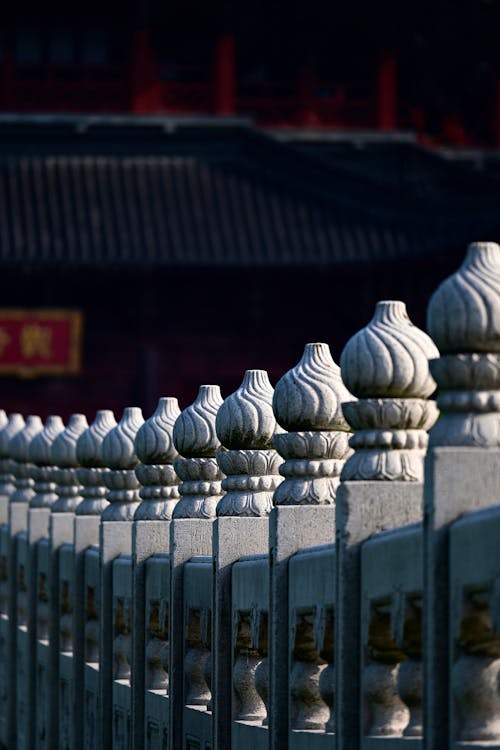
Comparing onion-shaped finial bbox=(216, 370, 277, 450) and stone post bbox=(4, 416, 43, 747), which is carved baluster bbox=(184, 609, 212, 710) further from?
stone post bbox=(4, 416, 43, 747)

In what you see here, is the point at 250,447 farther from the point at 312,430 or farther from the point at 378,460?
the point at 378,460

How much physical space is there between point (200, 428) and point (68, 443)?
3743 mm

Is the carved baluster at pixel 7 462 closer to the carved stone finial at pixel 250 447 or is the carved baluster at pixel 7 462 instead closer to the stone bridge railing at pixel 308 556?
the stone bridge railing at pixel 308 556

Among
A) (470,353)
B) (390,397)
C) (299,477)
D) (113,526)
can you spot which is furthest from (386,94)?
(470,353)

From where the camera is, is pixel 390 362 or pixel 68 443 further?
pixel 68 443

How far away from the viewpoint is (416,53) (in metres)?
36.1

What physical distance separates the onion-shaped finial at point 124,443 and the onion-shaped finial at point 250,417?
7.80 ft

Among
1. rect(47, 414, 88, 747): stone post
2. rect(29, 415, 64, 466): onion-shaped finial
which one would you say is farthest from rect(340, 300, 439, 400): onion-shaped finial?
rect(29, 415, 64, 466): onion-shaped finial

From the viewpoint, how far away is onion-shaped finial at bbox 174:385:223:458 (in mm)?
8367

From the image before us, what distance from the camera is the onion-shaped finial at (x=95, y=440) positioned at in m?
11.1

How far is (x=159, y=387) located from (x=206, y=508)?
79.3 ft

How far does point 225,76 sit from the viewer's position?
34.2 m

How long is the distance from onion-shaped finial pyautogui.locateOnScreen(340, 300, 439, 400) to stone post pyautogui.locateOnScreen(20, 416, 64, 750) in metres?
6.84

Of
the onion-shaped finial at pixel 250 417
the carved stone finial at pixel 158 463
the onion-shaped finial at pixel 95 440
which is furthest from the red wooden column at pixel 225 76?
the onion-shaped finial at pixel 250 417
